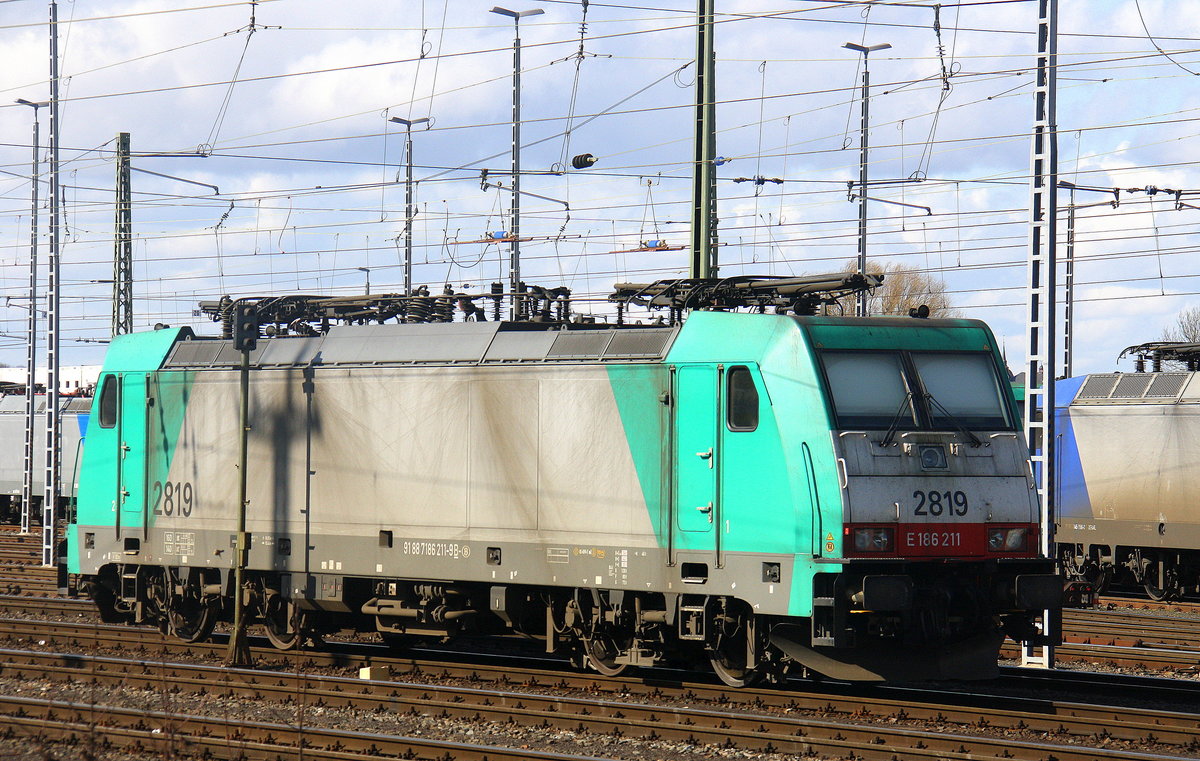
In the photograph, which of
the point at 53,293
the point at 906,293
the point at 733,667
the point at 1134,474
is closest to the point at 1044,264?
the point at 733,667

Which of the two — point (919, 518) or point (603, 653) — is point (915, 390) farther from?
point (603, 653)

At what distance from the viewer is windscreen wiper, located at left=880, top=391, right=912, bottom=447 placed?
12.7 m

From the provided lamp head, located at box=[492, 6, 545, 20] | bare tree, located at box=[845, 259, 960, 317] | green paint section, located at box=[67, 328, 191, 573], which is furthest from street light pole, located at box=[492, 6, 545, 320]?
bare tree, located at box=[845, 259, 960, 317]

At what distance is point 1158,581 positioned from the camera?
25.6 meters

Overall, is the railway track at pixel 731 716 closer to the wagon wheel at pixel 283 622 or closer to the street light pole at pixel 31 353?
the wagon wheel at pixel 283 622

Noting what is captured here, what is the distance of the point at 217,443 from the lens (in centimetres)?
1730

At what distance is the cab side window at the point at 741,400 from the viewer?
42.9 feet

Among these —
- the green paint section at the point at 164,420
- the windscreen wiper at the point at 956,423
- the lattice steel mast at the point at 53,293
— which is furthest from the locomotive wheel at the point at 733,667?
the lattice steel mast at the point at 53,293

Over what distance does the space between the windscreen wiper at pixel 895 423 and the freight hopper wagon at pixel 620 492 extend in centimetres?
5

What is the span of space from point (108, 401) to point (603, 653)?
798 centimetres

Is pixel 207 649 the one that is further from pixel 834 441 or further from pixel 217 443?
pixel 834 441

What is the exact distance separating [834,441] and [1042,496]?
499cm

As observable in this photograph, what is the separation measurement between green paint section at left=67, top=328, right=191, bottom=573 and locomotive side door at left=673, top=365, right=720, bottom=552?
7.38 metres

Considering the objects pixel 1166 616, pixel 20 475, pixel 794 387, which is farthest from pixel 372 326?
pixel 20 475
